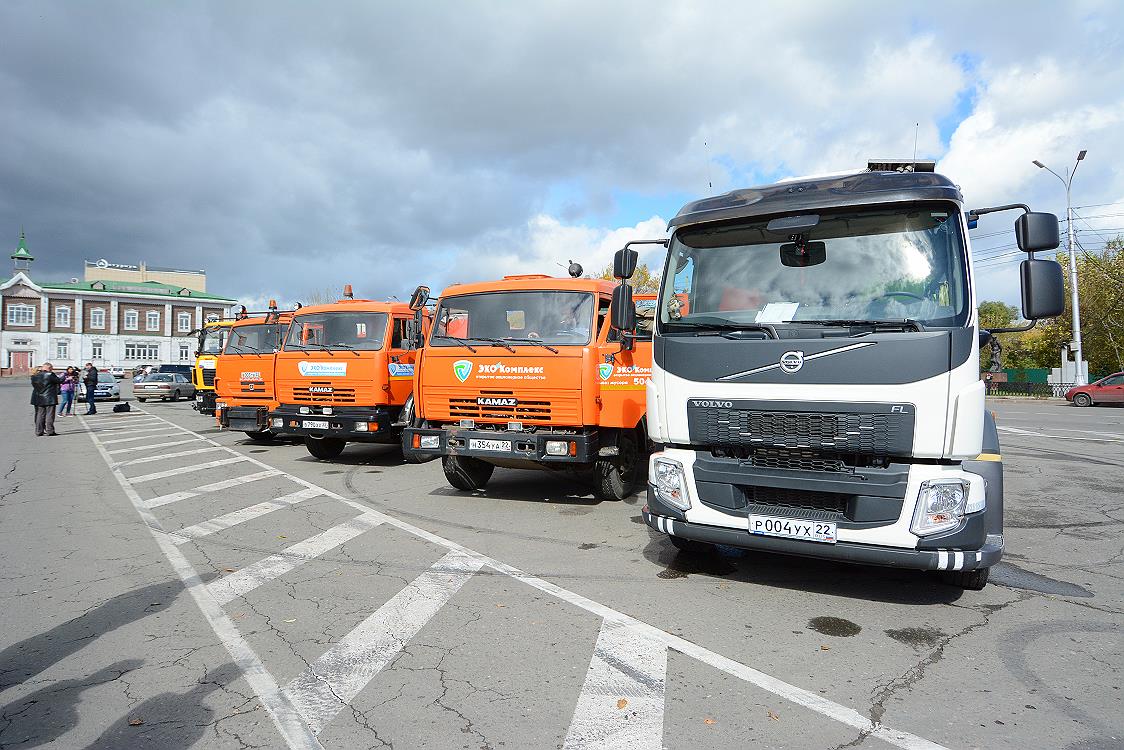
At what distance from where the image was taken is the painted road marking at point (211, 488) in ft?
28.5

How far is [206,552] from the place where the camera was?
20.3 ft

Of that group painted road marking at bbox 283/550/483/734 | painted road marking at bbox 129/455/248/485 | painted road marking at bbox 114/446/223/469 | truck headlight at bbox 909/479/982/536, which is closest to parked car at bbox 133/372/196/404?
painted road marking at bbox 114/446/223/469

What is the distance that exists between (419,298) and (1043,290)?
6835 mm

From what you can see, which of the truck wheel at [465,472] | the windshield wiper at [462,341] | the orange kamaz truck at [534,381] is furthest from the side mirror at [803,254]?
the truck wheel at [465,472]

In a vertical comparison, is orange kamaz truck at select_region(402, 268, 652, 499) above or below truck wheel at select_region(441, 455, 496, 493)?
above

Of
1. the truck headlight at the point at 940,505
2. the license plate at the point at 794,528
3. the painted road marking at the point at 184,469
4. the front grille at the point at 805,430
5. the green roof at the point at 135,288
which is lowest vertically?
the painted road marking at the point at 184,469

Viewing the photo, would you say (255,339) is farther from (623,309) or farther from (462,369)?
(623,309)

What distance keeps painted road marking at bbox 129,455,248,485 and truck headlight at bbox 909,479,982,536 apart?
1028 centimetres

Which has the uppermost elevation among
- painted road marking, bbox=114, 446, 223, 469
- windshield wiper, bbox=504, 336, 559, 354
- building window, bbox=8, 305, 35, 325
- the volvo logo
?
building window, bbox=8, 305, 35, 325

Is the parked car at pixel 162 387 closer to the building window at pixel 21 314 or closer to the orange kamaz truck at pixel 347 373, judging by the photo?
the orange kamaz truck at pixel 347 373

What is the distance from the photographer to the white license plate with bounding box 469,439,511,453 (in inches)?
298

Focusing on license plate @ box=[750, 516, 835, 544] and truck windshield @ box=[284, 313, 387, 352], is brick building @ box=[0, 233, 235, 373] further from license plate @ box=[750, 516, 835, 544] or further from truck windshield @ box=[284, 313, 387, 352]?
license plate @ box=[750, 516, 835, 544]

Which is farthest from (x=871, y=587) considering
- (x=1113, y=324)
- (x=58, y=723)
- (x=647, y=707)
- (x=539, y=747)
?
(x=1113, y=324)

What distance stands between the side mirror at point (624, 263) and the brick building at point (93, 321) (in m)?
85.5
